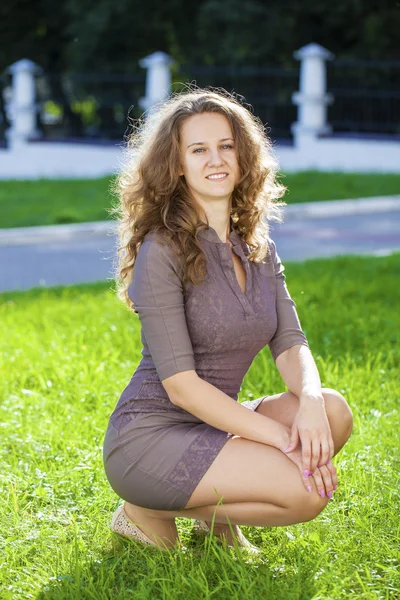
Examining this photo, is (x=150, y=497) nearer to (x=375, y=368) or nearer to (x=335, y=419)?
(x=335, y=419)

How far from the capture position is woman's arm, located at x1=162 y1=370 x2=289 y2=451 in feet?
10.4

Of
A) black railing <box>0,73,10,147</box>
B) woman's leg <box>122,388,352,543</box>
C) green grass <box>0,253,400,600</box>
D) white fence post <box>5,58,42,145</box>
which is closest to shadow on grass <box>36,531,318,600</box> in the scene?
green grass <box>0,253,400,600</box>

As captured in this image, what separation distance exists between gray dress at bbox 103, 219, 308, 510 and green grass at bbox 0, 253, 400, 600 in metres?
0.26

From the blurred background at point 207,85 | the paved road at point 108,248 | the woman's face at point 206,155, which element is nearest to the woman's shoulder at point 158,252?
the woman's face at point 206,155

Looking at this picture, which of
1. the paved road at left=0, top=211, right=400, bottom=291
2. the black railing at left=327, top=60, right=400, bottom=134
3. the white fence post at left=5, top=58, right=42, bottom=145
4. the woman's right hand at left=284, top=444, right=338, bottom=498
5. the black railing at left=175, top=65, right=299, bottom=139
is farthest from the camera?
the white fence post at left=5, top=58, right=42, bottom=145

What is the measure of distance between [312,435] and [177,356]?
47cm

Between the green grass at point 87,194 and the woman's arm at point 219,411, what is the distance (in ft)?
31.2

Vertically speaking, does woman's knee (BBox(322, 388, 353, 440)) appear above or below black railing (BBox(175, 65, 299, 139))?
below

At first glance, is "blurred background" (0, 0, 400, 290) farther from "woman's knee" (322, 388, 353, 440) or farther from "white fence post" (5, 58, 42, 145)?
"woman's knee" (322, 388, 353, 440)

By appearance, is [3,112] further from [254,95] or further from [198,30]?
[254,95]

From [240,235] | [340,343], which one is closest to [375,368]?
[340,343]

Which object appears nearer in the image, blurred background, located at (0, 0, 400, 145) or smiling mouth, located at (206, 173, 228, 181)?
smiling mouth, located at (206, 173, 228, 181)

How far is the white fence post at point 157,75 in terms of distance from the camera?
70.3 feet

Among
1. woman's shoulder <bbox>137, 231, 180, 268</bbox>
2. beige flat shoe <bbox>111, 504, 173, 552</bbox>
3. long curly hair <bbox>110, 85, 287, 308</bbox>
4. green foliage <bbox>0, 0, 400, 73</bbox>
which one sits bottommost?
beige flat shoe <bbox>111, 504, 173, 552</bbox>
